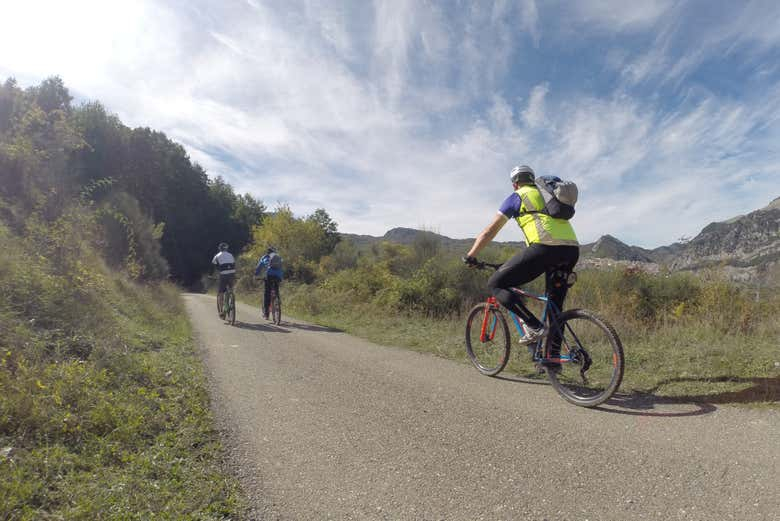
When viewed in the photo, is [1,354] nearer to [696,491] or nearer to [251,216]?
[696,491]

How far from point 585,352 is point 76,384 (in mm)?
4336

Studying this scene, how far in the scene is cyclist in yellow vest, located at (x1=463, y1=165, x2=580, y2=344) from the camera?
3650 millimetres

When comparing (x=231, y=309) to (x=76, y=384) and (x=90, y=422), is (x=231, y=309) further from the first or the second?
(x=90, y=422)

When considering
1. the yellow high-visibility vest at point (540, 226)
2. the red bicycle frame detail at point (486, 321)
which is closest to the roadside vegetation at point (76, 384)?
the yellow high-visibility vest at point (540, 226)

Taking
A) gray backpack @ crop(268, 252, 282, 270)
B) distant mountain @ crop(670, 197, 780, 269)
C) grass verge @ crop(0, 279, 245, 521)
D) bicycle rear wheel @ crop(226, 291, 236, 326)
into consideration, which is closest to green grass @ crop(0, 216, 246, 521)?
grass verge @ crop(0, 279, 245, 521)

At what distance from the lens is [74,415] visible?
2.80m

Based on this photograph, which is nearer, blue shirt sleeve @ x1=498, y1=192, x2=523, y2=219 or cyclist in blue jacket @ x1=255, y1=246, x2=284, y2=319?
blue shirt sleeve @ x1=498, y1=192, x2=523, y2=219

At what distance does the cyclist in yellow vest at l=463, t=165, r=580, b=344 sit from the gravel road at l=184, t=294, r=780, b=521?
33.8 inches

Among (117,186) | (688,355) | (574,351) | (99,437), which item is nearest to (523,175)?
(574,351)

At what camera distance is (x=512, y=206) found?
3.94 m

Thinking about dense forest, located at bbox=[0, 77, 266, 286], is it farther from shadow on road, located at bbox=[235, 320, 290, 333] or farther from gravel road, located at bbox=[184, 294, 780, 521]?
gravel road, located at bbox=[184, 294, 780, 521]

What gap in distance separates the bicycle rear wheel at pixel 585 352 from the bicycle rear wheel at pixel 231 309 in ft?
26.5

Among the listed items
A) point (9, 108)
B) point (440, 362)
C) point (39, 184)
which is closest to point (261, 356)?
point (440, 362)

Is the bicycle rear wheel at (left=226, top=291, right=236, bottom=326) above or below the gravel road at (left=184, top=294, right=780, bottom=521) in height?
above
